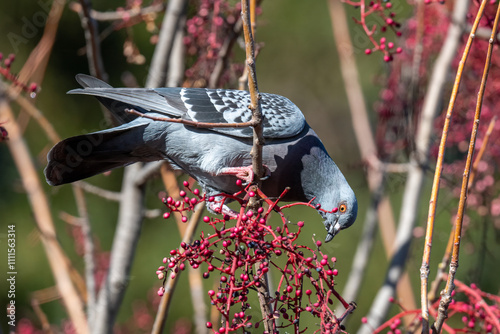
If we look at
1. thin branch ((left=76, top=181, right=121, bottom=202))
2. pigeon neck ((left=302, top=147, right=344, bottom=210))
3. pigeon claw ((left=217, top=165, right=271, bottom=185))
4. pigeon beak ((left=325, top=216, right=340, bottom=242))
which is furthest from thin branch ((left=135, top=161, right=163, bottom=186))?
pigeon beak ((left=325, top=216, right=340, bottom=242))

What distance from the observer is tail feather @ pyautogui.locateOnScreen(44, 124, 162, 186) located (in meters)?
2.56

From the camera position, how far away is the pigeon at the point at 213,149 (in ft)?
8.65

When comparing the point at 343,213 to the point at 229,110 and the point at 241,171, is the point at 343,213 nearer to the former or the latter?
the point at 241,171

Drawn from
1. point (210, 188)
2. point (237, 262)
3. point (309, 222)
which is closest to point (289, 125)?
point (210, 188)

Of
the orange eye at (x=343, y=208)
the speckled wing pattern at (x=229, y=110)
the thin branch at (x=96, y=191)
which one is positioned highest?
the speckled wing pattern at (x=229, y=110)

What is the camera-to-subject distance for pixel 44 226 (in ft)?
10.6

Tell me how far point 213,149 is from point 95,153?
0.56 meters

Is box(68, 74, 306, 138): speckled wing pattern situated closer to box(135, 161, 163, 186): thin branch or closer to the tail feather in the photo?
the tail feather

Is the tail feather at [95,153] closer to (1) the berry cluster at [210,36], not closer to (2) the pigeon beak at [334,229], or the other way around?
(1) the berry cluster at [210,36]

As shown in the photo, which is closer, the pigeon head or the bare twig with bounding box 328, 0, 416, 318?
the pigeon head

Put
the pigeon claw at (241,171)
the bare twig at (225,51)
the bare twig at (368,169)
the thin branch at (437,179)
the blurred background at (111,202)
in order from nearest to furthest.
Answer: the thin branch at (437,179) < the pigeon claw at (241,171) < the bare twig at (225,51) < the bare twig at (368,169) < the blurred background at (111,202)

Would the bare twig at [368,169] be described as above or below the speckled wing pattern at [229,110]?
below

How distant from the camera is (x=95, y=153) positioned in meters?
2.67

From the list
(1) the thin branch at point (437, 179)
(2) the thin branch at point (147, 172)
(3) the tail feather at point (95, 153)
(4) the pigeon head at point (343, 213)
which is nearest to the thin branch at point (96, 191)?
(2) the thin branch at point (147, 172)
